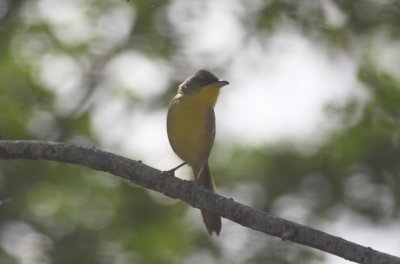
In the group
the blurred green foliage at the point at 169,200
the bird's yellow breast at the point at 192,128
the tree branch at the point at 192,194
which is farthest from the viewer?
the blurred green foliage at the point at 169,200

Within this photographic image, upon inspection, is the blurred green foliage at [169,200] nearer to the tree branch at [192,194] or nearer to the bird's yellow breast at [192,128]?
the bird's yellow breast at [192,128]

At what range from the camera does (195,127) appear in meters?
7.31

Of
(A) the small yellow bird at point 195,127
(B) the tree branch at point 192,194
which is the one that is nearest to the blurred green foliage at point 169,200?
(A) the small yellow bird at point 195,127

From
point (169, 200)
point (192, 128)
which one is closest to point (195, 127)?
point (192, 128)

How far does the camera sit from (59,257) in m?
8.36

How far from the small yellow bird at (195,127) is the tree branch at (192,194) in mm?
1481

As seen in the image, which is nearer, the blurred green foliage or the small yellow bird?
the small yellow bird

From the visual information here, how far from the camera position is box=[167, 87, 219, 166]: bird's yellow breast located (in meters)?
7.29

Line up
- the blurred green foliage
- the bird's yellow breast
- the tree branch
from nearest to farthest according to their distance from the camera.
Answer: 1. the tree branch
2. the bird's yellow breast
3. the blurred green foliage

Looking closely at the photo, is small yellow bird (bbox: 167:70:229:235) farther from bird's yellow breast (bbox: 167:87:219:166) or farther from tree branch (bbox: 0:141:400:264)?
tree branch (bbox: 0:141:400:264)

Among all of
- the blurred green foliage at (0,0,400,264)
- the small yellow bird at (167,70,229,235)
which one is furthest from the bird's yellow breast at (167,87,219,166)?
the blurred green foliage at (0,0,400,264)

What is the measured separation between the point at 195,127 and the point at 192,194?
181 centimetres

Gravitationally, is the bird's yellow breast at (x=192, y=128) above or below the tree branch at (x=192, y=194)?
above

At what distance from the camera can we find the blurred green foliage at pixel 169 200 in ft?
27.9
